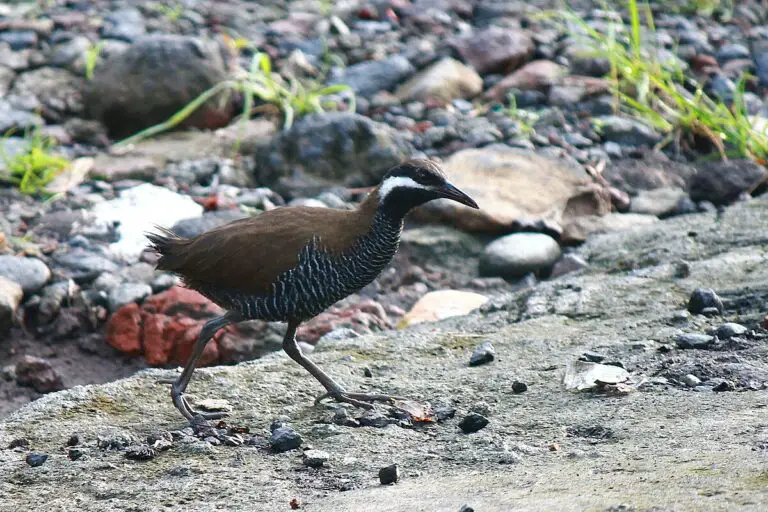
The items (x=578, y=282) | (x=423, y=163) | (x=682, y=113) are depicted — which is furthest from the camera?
(x=682, y=113)

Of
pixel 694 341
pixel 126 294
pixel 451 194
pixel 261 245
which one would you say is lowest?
pixel 126 294

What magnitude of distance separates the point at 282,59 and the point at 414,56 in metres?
1.25

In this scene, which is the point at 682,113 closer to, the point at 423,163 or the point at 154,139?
the point at 154,139

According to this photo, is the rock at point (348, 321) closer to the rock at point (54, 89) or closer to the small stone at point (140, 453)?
the small stone at point (140, 453)

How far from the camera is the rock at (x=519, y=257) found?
8.23 m

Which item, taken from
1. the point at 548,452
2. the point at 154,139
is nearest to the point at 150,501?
the point at 548,452

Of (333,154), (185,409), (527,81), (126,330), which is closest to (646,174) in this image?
(527,81)

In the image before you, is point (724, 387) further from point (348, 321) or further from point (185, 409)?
point (348, 321)

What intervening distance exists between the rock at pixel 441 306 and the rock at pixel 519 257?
1.97ft

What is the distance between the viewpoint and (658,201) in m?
9.06

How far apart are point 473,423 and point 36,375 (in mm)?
3484

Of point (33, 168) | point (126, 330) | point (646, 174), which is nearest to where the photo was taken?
point (126, 330)

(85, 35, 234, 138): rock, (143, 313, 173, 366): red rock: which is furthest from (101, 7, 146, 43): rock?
(143, 313, 173, 366): red rock

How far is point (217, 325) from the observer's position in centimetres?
552
